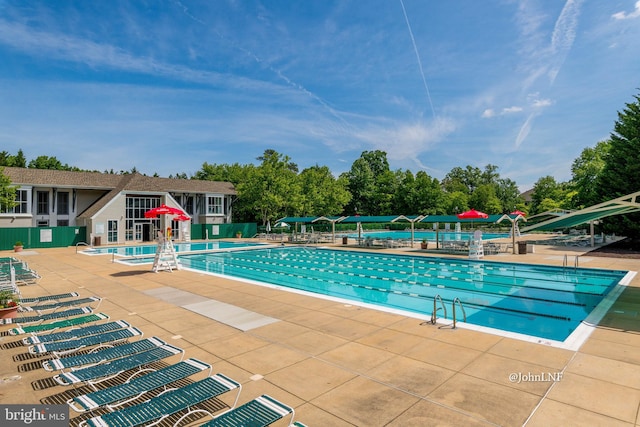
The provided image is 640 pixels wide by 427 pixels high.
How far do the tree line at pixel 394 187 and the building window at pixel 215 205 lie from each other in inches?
104

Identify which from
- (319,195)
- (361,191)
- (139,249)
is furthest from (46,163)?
(361,191)

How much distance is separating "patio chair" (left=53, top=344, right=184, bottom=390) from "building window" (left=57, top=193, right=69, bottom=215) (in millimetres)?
36592

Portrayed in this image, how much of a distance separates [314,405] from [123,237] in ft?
113

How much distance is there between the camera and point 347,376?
203 inches

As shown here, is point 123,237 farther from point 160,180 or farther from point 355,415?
point 355,415

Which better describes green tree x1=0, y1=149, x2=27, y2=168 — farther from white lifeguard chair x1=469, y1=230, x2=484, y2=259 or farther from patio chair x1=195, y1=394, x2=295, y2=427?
patio chair x1=195, y1=394, x2=295, y2=427

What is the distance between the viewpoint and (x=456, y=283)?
48.1 feet

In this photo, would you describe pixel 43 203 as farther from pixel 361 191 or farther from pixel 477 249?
pixel 361 191

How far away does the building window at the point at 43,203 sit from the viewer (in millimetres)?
32781

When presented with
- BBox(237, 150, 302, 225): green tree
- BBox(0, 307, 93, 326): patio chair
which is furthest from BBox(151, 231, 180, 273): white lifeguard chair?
BBox(237, 150, 302, 225): green tree

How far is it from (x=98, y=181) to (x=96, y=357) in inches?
1473

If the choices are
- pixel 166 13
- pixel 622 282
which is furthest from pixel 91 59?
pixel 622 282

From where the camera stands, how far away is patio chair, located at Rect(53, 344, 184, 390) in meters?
4.30

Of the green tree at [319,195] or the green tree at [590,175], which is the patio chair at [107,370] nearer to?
the green tree at [590,175]
